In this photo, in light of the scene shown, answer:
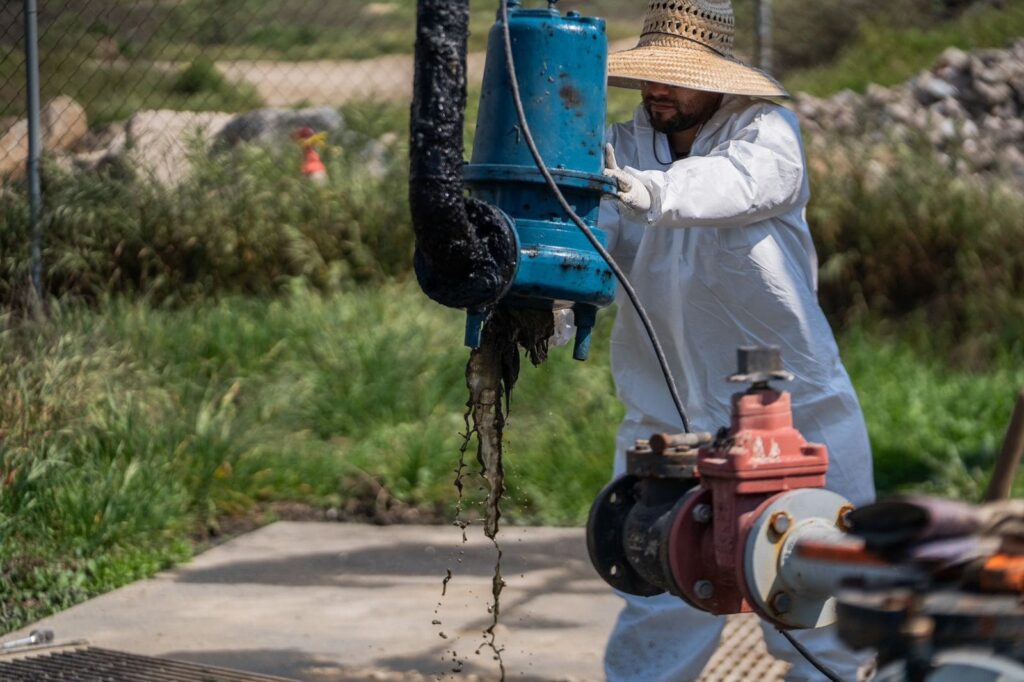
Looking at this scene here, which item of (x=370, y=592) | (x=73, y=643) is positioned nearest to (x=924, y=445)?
(x=370, y=592)

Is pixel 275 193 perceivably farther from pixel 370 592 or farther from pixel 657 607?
pixel 657 607

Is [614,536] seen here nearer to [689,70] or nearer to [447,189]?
[447,189]

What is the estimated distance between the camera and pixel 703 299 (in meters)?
3.30

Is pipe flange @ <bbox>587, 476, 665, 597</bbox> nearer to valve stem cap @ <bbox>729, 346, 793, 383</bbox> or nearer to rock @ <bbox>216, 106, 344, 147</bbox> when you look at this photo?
valve stem cap @ <bbox>729, 346, 793, 383</bbox>

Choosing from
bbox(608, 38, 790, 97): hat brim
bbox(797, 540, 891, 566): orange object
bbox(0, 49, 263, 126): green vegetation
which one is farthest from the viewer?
bbox(0, 49, 263, 126): green vegetation

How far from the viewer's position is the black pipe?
2.14 meters

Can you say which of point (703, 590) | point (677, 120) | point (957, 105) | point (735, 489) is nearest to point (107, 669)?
point (677, 120)

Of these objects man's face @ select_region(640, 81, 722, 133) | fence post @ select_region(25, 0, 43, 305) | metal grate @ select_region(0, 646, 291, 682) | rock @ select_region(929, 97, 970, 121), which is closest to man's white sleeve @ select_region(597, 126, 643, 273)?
man's face @ select_region(640, 81, 722, 133)

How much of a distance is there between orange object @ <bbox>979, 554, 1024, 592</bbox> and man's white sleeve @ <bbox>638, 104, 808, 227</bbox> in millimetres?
1078

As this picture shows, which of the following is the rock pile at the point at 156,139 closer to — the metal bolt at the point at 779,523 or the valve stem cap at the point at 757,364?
the valve stem cap at the point at 757,364

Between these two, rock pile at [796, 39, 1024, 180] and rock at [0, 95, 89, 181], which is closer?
rock at [0, 95, 89, 181]

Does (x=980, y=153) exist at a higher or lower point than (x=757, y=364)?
lower

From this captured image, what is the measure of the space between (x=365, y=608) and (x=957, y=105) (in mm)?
6924

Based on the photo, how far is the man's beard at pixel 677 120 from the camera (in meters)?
3.23
